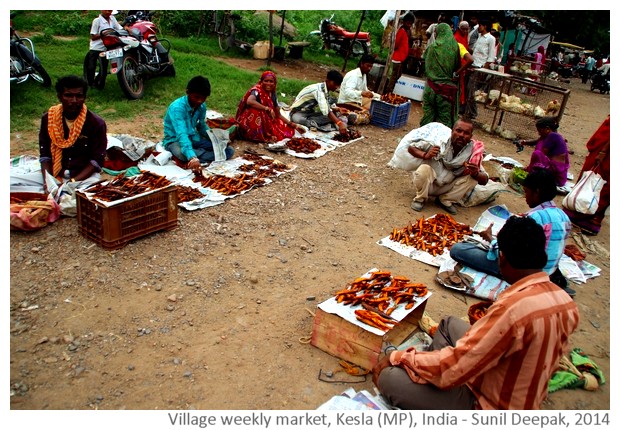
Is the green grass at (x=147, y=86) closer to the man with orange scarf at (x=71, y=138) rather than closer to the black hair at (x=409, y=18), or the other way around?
the man with orange scarf at (x=71, y=138)

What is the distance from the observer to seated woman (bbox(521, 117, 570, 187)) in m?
6.41

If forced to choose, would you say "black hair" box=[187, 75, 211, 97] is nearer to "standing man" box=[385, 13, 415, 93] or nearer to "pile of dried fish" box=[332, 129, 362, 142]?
"pile of dried fish" box=[332, 129, 362, 142]

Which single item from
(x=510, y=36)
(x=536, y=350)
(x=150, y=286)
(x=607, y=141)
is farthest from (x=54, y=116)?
(x=510, y=36)

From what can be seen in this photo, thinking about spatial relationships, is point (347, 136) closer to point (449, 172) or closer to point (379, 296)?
point (449, 172)

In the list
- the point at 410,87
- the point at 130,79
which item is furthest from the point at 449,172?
the point at 410,87

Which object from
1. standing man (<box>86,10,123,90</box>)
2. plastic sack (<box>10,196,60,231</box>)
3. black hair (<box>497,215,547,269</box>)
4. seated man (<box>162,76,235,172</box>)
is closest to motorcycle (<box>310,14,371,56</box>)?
standing man (<box>86,10,123,90</box>)

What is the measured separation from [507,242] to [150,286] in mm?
2900

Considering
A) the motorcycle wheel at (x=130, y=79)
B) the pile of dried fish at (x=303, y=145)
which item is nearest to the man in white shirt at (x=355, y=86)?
the pile of dried fish at (x=303, y=145)

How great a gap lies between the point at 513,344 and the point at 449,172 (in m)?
4.17

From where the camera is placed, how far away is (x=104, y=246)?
14.4ft

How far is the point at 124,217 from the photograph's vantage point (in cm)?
441

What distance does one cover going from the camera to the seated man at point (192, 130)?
19.2 feet

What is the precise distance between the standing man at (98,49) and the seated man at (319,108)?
11.0ft

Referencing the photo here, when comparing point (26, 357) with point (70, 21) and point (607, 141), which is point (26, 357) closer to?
point (607, 141)
